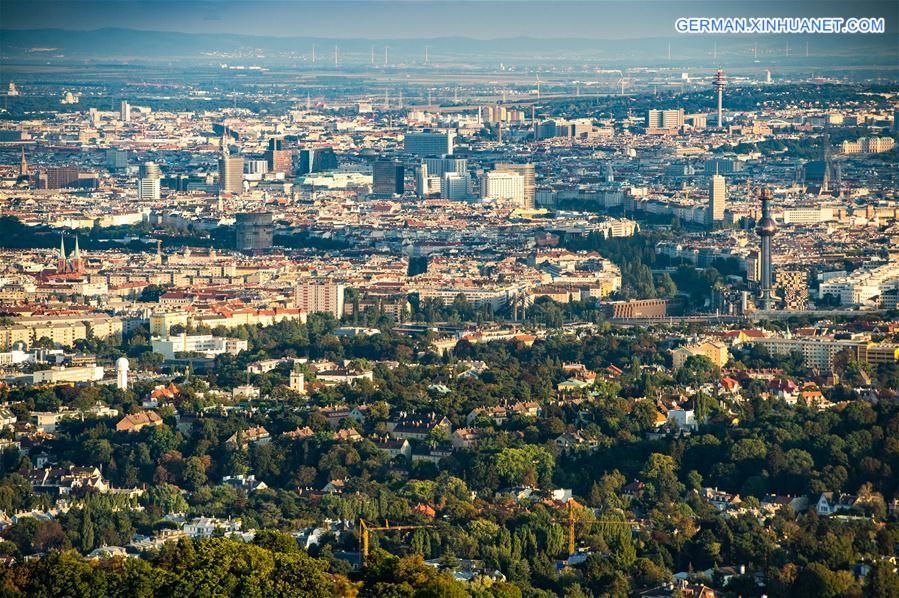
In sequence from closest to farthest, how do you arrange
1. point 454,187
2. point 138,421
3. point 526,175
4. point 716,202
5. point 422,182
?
point 138,421
point 716,202
point 526,175
point 454,187
point 422,182

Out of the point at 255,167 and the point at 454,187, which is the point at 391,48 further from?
the point at 454,187

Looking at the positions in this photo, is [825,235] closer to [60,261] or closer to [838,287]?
[838,287]

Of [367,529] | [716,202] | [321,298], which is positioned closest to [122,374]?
[321,298]

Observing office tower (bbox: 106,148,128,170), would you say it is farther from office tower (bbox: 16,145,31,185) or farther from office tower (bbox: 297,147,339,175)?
office tower (bbox: 297,147,339,175)

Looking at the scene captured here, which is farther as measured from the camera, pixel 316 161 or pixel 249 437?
pixel 316 161

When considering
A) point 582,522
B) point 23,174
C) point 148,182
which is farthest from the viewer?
point 23,174

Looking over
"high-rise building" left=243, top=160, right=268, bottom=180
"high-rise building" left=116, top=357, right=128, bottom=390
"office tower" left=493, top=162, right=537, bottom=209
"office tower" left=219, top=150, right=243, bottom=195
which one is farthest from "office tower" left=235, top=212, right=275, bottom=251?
"high-rise building" left=116, top=357, right=128, bottom=390

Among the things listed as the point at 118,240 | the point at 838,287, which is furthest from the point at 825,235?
the point at 118,240

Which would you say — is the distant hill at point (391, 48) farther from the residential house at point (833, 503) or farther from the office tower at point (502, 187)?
the residential house at point (833, 503)
